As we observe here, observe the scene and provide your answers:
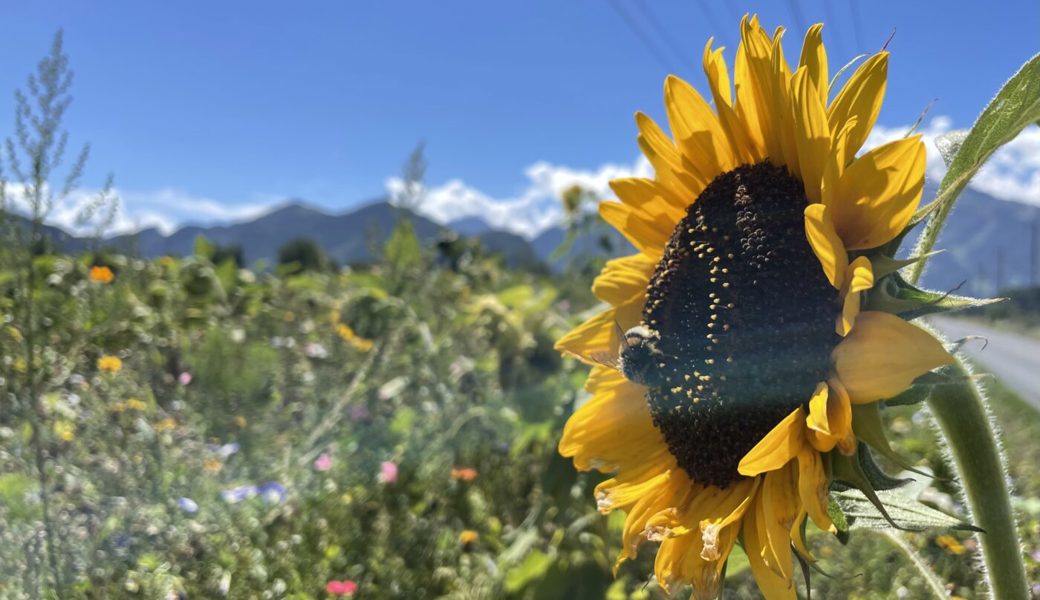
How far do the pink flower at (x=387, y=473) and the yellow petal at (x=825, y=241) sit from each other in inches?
67.1

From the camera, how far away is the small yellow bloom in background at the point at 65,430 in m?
1.76

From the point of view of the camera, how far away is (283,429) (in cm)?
253

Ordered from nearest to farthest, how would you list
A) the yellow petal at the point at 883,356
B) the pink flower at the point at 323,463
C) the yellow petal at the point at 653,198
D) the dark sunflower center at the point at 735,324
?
1. the yellow petal at the point at 883,356
2. the dark sunflower center at the point at 735,324
3. the yellow petal at the point at 653,198
4. the pink flower at the point at 323,463

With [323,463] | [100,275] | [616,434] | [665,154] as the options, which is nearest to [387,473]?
[323,463]

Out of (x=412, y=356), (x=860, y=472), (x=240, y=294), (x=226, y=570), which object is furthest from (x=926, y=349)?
(x=240, y=294)

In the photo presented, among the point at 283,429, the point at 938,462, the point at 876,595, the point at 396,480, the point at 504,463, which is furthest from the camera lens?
the point at 283,429

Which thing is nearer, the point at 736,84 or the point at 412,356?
the point at 736,84

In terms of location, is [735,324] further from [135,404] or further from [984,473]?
[135,404]

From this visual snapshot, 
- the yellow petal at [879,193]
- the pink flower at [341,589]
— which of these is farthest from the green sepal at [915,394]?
the pink flower at [341,589]

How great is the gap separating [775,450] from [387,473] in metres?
1.66

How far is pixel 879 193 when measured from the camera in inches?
20.8

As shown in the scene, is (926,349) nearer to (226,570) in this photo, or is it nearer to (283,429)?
(226,570)

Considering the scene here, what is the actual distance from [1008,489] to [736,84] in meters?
0.40

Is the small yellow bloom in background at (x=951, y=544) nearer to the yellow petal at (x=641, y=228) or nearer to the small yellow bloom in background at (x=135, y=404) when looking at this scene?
the yellow petal at (x=641, y=228)
